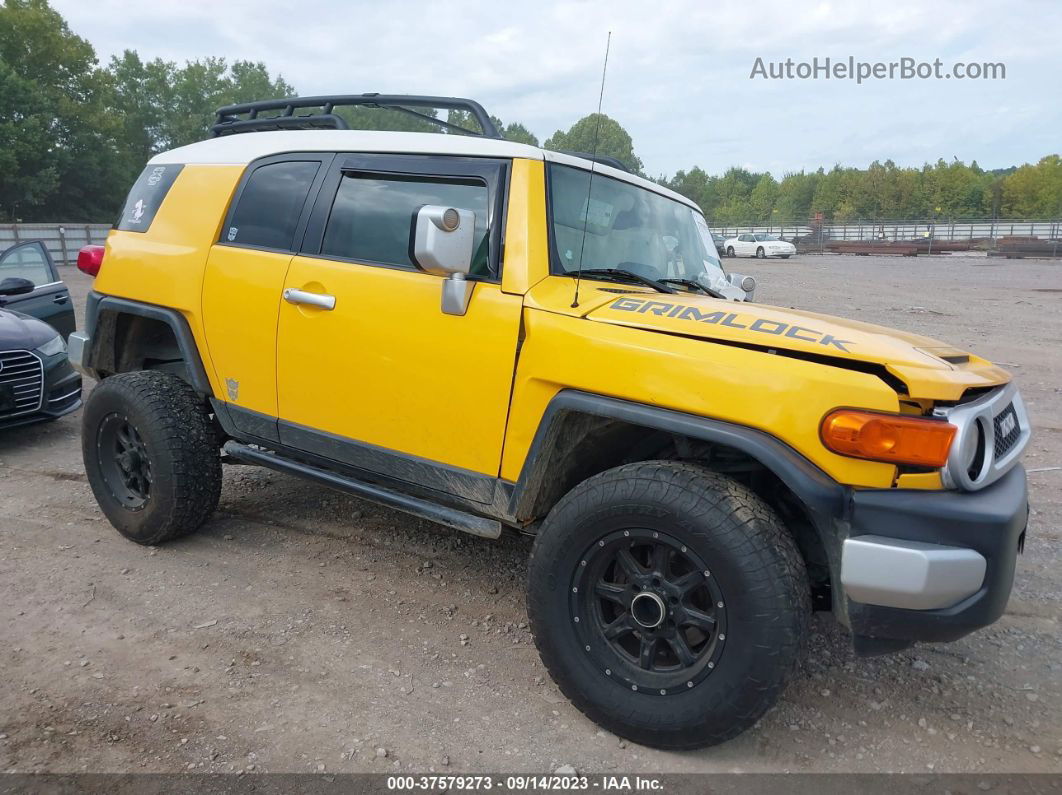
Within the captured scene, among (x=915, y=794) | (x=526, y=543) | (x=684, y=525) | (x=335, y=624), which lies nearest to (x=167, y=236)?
(x=335, y=624)

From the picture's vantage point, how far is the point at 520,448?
2.78m

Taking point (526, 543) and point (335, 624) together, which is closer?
point (335, 624)

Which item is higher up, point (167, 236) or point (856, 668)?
point (167, 236)

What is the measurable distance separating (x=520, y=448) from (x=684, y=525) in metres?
0.70

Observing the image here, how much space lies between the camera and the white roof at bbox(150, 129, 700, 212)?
301 cm

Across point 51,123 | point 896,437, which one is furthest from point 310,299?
point 51,123

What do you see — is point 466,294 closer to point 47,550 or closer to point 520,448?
point 520,448

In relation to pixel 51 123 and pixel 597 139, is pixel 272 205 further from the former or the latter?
pixel 51 123

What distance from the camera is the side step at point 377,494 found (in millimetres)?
2928

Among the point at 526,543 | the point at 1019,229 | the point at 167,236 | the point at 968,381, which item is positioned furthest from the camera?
the point at 1019,229

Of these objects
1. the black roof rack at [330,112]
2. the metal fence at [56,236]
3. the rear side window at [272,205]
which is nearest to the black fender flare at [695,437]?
the black roof rack at [330,112]

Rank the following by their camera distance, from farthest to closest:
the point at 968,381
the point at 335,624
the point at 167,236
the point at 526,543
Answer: the point at 526,543, the point at 167,236, the point at 335,624, the point at 968,381

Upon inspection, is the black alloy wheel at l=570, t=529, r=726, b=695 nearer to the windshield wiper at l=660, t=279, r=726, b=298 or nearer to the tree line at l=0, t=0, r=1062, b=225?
the windshield wiper at l=660, t=279, r=726, b=298

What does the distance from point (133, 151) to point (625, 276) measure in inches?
2574
